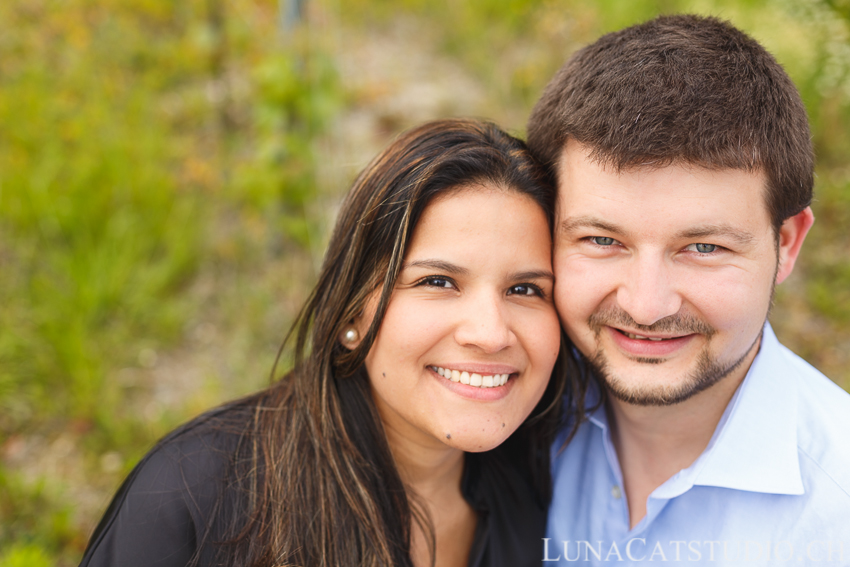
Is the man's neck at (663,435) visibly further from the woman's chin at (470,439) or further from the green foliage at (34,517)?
the green foliage at (34,517)

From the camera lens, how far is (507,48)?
5520 mm

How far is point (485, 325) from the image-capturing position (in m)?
1.75

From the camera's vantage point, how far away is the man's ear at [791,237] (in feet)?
6.30

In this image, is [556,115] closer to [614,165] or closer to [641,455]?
[614,165]

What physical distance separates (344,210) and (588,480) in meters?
1.35

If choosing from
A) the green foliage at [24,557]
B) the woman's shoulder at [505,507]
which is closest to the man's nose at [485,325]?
the woman's shoulder at [505,507]

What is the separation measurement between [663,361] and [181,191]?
371cm

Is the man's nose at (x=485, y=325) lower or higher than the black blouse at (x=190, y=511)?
higher

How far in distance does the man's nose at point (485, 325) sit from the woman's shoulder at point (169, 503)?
0.86 meters

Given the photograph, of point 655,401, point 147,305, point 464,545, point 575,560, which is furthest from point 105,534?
point 147,305

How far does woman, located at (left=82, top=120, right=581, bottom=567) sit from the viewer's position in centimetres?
181

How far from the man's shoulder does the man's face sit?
257 mm

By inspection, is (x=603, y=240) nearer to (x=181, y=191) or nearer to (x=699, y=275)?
(x=699, y=275)

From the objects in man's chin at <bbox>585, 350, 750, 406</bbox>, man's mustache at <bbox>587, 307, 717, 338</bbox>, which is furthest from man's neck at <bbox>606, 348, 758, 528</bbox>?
man's mustache at <bbox>587, 307, 717, 338</bbox>
